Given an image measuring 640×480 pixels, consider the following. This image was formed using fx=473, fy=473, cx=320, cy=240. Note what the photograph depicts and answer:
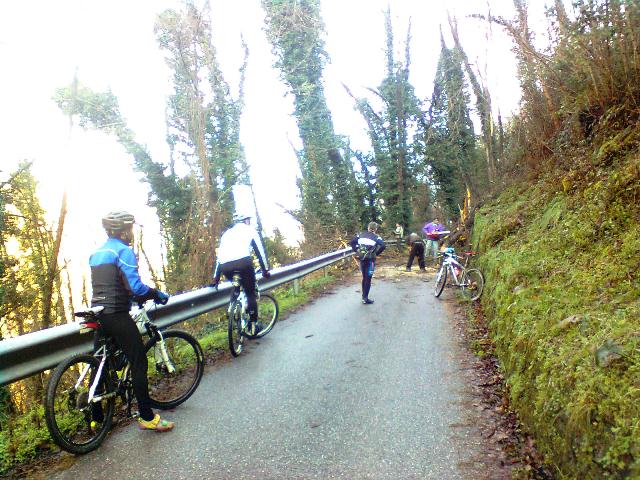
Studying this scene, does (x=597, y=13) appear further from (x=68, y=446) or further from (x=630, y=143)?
(x=68, y=446)

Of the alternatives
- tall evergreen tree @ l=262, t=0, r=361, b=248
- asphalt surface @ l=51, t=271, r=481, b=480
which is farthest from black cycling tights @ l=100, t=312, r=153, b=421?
tall evergreen tree @ l=262, t=0, r=361, b=248

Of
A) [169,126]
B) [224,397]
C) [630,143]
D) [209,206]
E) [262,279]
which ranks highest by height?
[169,126]

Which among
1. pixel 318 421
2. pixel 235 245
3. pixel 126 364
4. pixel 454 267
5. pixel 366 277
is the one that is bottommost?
pixel 318 421

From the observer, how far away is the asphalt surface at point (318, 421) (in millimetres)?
3559

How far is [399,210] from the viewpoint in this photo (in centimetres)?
2795

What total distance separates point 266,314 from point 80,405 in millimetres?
4612

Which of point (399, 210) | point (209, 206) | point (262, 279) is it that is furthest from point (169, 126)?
point (262, 279)

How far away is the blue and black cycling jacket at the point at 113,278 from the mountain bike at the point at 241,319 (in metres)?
2.50

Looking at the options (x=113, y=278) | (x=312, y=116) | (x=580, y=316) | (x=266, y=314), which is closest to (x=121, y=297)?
(x=113, y=278)

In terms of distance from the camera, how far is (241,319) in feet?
23.5

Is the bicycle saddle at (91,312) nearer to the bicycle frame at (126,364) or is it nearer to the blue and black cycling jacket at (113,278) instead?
the blue and black cycling jacket at (113,278)

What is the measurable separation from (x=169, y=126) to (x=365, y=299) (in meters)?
22.2

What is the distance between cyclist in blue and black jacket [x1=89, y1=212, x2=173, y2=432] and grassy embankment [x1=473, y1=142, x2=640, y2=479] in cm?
324

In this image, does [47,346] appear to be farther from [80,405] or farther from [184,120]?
[184,120]
